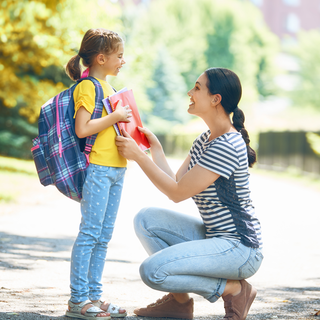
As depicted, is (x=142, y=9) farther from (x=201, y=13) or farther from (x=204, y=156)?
(x=204, y=156)

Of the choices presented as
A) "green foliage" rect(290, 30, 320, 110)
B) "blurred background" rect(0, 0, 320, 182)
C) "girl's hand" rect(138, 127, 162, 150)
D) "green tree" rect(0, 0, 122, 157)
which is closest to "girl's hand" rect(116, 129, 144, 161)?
"girl's hand" rect(138, 127, 162, 150)

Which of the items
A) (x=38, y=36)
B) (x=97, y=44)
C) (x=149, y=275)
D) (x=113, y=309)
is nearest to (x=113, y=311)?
(x=113, y=309)

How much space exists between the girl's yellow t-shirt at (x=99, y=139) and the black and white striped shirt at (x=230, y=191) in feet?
1.73

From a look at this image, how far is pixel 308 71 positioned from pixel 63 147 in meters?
55.0

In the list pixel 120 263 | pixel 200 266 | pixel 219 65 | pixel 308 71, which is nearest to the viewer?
pixel 200 266

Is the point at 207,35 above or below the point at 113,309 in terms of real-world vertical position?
above

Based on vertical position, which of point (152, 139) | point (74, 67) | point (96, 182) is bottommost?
point (96, 182)

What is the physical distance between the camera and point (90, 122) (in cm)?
297

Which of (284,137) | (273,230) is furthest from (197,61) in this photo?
(273,230)

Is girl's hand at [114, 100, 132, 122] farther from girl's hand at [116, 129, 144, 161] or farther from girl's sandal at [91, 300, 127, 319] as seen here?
girl's sandal at [91, 300, 127, 319]

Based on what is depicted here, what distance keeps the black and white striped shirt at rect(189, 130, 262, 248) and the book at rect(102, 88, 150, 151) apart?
47 cm

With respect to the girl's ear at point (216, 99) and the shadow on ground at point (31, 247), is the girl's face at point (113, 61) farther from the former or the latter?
the shadow on ground at point (31, 247)

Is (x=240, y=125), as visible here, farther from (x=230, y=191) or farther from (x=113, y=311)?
(x=113, y=311)

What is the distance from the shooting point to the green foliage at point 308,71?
53812 millimetres
